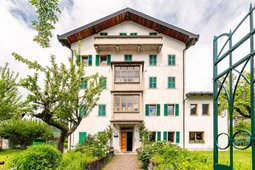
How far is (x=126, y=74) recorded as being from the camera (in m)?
23.3

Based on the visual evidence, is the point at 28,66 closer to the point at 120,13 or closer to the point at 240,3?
the point at 240,3

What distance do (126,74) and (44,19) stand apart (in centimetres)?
1894

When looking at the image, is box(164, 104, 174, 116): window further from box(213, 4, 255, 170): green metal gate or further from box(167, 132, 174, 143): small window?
box(213, 4, 255, 170): green metal gate

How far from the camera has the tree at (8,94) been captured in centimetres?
2291

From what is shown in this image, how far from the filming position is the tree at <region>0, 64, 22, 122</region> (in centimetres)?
2291

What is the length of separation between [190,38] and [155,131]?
407 inches

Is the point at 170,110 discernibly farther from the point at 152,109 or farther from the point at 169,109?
the point at 152,109

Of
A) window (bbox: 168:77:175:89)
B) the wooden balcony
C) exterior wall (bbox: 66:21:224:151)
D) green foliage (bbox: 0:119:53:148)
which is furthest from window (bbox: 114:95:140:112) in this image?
green foliage (bbox: 0:119:53:148)

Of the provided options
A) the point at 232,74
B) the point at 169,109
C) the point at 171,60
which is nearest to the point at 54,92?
the point at 232,74

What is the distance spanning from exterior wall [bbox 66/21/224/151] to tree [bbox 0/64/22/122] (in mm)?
6785

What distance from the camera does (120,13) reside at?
24703 millimetres

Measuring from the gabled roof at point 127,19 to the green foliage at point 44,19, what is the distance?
68.8 feet

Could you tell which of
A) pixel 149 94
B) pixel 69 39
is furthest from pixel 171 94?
pixel 69 39

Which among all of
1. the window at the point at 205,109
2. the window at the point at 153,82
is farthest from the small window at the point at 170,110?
the window at the point at 205,109
